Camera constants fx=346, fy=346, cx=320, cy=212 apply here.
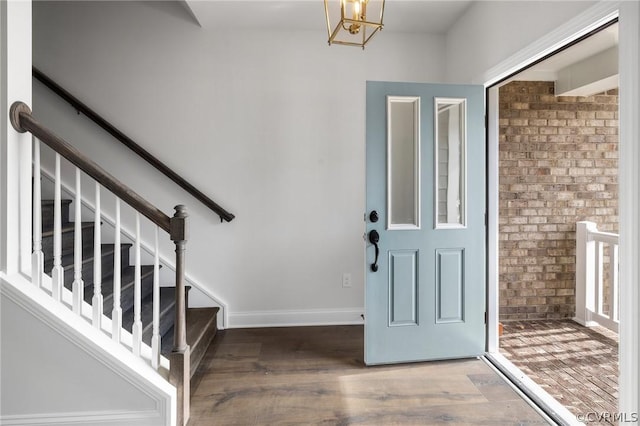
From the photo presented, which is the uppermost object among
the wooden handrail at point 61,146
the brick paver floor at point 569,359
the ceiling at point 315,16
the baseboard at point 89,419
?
the ceiling at point 315,16

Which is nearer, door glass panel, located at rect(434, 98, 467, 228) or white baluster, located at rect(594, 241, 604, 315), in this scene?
door glass panel, located at rect(434, 98, 467, 228)

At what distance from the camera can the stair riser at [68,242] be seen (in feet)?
6.82

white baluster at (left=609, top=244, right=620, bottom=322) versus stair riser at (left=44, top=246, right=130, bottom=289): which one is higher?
stair riser at (left=44, top=246, right=130, bottom=289)

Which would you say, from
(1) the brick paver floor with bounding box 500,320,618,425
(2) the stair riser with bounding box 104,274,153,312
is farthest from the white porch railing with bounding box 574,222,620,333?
(2) the stair riser with bounding box 104,274,153,312

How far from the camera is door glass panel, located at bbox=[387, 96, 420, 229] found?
2.42 m

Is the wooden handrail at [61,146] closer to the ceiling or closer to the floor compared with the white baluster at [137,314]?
closer to the ceiling

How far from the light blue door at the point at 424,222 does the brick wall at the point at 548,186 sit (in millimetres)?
1123

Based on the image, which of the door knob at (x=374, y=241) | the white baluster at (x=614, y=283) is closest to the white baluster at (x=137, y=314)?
the door knob at (x=374, y=241)

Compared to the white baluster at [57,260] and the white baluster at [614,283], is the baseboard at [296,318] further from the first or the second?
the white baluster at [614,283]

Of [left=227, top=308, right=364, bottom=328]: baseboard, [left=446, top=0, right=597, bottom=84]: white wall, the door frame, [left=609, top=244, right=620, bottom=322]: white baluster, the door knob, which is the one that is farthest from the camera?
[left=227, top=308, right=364, bottom=328]: baseboard

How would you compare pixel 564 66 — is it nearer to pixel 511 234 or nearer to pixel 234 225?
Answer: pixel 511 234

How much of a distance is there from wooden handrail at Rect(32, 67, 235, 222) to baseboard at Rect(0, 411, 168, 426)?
1576 millimetres

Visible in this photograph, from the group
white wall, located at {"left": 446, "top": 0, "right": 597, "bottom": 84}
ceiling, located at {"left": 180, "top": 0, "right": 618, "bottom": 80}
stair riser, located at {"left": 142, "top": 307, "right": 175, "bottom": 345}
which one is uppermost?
ceiling, located at {"left": 180, "top": 0, "right": 618, "bottom": 80}

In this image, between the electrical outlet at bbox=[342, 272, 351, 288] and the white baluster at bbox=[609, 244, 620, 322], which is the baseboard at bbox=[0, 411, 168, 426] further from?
the white baluster at bbox=[609, 244, 620, 322]
